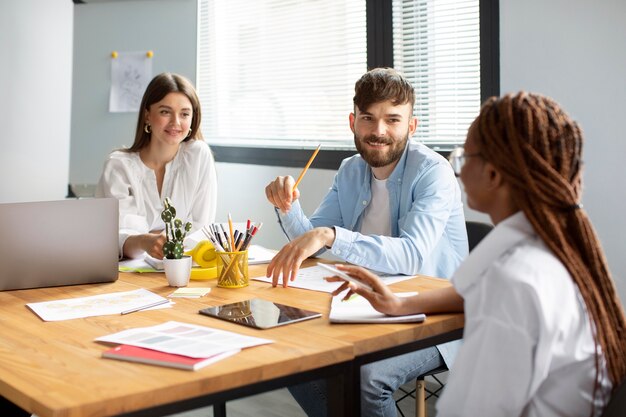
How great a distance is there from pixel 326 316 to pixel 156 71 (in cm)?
295

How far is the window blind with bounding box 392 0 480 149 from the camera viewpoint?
333 cm

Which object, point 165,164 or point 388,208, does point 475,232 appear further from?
point 165,164

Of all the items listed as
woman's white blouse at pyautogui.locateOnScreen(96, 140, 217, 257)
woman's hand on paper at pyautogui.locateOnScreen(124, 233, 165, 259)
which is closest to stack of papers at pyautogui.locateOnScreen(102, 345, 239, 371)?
woman's hand on paper at pyautogui.locateOnScreen(124, 233, 165, 259)

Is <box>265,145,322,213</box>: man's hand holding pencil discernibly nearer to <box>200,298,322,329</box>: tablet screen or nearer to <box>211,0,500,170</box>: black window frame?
<box>200,298,322,329</box>: tablet screen

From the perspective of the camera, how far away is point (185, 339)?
1407 mm

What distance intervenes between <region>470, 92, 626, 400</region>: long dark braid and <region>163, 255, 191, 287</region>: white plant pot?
997 mm

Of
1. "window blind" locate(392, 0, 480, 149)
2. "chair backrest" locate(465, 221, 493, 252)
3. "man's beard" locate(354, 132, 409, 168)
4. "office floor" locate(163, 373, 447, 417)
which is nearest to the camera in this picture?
"man's beard" locate(354, 132, 409, 168)

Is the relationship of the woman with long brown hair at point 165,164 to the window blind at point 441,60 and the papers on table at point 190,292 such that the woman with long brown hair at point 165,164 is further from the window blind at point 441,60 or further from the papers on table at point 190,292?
the window blind at point 441,60

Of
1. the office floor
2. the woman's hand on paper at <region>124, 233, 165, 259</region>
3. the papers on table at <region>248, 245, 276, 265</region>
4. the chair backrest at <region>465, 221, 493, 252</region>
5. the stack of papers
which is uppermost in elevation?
the chair backrest at <region>465, 221, 493, 252</region>

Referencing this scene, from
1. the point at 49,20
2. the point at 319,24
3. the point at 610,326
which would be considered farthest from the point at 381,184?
the point at 49,20

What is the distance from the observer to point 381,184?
244 cm

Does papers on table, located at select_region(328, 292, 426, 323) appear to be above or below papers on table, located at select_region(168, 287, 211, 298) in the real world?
below

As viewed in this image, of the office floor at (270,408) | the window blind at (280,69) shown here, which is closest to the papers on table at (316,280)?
the office floor at (270,408)

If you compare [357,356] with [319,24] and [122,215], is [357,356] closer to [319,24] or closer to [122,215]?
[122,215]
